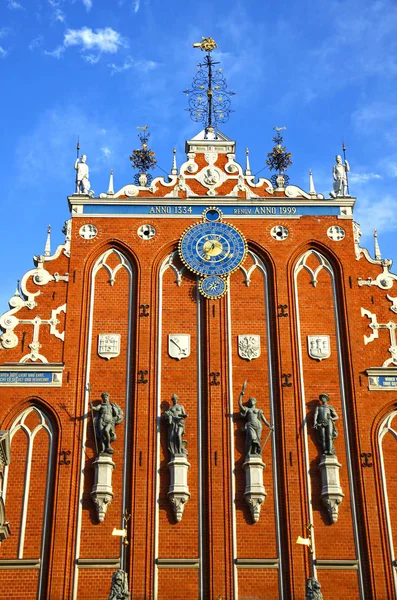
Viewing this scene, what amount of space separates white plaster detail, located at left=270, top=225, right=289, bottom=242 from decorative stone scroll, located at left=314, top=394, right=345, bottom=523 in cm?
410

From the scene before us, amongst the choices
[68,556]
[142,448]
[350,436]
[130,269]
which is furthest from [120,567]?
[130,269]

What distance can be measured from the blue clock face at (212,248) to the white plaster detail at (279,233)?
78cm

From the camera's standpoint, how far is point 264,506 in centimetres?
1739

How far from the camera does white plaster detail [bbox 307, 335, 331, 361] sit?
61.9 ft

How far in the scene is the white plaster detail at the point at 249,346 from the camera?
18.8m

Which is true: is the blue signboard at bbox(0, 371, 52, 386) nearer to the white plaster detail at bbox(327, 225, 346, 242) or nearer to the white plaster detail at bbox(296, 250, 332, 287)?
the white plaster detail at bbox(296, 250, 332, 287)

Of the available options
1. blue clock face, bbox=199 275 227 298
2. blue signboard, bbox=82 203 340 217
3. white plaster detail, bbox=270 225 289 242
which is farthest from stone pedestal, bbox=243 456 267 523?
blue signboard, bbox=82 203 340 217

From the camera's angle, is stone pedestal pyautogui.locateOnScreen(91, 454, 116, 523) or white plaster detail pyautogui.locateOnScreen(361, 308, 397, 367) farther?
white plaster detail pyautogui.locateOnScreen(361, 308, 397, 367)

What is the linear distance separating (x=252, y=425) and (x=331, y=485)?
2.05 meters

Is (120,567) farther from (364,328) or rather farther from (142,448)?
(364,328)

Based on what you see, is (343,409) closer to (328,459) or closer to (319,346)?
Result: (328,459)

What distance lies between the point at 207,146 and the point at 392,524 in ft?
33.5

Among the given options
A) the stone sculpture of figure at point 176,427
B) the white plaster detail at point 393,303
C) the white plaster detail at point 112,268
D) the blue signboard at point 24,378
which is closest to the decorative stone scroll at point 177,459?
the stone sculpture of figure at point 176,427

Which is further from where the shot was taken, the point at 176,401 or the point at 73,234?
the point at 73,234
